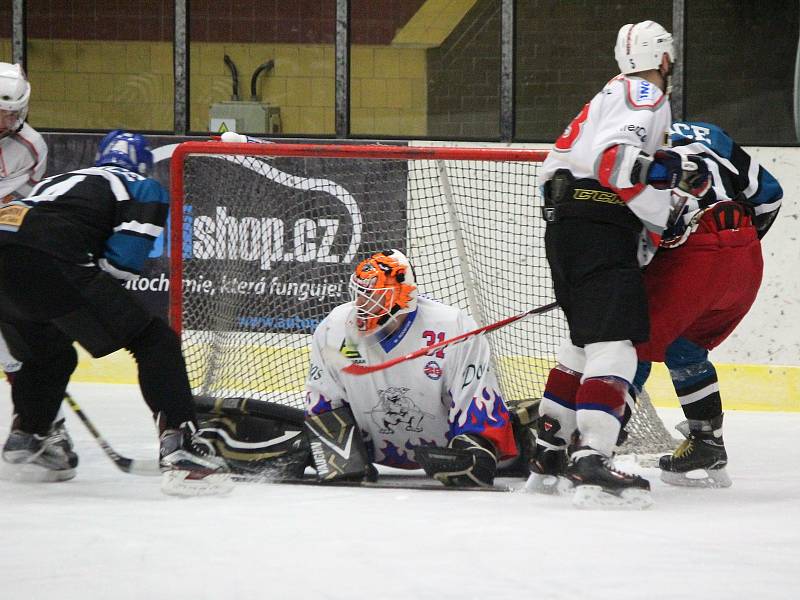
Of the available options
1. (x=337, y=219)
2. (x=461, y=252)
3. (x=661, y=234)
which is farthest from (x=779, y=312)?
(x=661, y=234)

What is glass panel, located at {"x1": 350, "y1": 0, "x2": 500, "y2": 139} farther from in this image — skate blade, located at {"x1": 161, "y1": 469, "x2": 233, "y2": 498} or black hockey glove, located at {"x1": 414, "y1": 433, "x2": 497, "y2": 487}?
skate blade, located at {"x1": 161, "y1": 469, "x2": 233, "y2": 498}

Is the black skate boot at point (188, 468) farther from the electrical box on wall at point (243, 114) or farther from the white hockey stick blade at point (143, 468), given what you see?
the electrical box on wall at point (243, 114)

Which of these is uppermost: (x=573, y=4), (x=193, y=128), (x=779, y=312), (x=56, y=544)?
(x=573, y=4)

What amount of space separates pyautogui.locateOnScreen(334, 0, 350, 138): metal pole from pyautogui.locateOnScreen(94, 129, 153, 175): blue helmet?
10.3ft

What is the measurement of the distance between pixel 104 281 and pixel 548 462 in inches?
50.3

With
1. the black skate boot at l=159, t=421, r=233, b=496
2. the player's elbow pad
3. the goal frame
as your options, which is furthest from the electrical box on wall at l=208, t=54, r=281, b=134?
the player's elbow pad

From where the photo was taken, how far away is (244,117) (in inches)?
280

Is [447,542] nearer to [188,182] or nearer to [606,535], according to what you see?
[606,535]

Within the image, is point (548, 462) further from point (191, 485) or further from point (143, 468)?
point (143, 468)

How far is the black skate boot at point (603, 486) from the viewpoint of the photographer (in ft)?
10.5

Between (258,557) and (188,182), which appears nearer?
(258,557)

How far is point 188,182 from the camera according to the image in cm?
475

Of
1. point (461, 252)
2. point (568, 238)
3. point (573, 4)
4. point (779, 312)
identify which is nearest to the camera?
point (568, 238)

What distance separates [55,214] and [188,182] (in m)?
1.25
